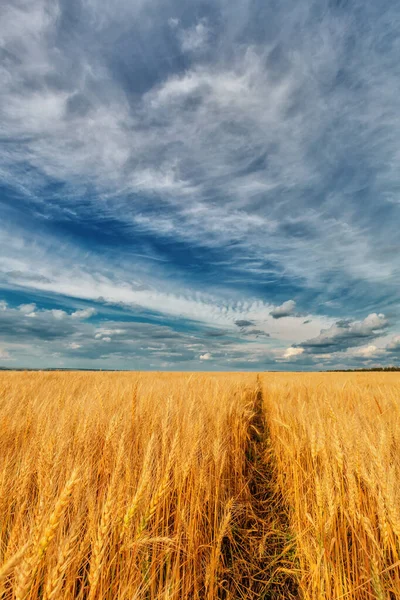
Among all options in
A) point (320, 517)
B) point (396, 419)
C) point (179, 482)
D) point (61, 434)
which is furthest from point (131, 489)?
point (396, 419)

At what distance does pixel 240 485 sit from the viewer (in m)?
3.20

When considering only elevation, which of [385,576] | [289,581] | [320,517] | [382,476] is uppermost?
[382,476]

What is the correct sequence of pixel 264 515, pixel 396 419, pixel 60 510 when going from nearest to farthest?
pixel 60 510 → pixel 264 515 → pixel 396 419

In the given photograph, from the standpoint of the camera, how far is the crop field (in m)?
1.34

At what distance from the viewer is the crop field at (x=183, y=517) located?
134cm

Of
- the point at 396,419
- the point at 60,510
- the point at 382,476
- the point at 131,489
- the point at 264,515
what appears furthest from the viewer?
the point at 396,419

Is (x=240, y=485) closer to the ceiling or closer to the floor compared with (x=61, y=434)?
closer to the floor

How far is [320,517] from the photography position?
1824 mm

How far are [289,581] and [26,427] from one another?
2.51m

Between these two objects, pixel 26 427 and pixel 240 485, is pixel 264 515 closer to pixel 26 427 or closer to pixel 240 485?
pixel 240 485

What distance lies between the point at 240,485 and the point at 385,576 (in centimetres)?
153

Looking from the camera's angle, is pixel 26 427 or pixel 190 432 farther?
pixel 26 427

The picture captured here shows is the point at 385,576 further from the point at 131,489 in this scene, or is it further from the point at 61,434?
the point at 61,434

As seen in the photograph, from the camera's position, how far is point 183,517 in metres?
2.02
